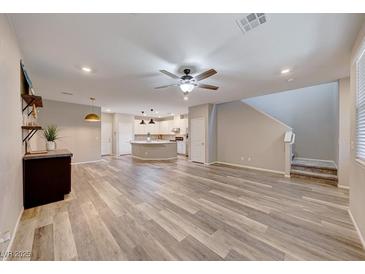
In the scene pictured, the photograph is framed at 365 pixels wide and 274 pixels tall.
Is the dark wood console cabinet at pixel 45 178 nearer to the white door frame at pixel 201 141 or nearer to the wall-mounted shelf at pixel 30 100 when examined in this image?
the wall-mounted shelf at pixel 30 100

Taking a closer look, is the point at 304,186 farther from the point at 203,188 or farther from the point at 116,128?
the point at 116,128

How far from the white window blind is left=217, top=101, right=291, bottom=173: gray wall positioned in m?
2.99

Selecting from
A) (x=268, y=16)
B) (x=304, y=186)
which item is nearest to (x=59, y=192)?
(x=268, y=16)

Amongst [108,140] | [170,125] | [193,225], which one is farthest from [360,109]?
[108,140]

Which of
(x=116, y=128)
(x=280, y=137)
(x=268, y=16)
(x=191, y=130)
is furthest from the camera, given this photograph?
(x=116, y=128)

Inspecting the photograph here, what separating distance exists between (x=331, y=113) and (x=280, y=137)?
206 cm

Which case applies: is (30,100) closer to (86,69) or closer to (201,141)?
(86,69)

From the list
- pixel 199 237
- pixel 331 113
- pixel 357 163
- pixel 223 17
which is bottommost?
pixel 199 237

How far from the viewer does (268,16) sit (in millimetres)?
1655

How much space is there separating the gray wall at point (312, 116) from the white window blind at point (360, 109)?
12.3 feet

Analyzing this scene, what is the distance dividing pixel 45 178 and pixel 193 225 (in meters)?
2.85

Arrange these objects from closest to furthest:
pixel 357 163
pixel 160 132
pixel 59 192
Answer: pixel 357 163 → pixel 59 192 → pixel 160 132

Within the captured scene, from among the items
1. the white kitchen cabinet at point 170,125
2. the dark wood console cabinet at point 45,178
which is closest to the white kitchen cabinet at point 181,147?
the white kitchen cabinet at point 170,125

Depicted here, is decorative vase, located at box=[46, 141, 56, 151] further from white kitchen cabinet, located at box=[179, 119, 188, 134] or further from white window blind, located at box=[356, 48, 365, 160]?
white kitchen cabinet, located at box=[179, 119, 188, 134]
